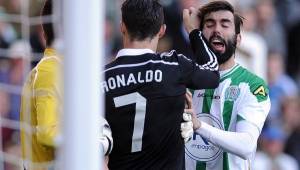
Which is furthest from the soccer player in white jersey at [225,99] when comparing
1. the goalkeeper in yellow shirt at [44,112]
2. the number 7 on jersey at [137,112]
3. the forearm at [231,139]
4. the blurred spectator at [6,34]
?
the blurred spectator at [6,34]

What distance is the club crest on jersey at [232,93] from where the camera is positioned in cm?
569

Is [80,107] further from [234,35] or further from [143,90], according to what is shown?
[234,35]

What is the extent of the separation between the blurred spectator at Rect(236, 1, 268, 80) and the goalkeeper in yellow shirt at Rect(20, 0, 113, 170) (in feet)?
16.3

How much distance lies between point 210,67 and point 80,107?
1.48 metres

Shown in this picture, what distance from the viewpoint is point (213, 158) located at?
5.73 metres

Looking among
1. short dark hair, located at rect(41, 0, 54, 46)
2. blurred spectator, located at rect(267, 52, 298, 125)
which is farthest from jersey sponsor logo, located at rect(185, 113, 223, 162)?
blurred spectator, located at rect(267, 52, 298, 125)

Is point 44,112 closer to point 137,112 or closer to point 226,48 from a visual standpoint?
point 137,112

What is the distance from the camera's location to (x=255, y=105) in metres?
5.59

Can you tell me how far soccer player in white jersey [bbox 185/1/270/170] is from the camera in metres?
5.62

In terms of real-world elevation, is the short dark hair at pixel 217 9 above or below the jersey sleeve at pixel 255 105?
above

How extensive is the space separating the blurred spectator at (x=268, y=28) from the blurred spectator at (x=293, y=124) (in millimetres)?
900

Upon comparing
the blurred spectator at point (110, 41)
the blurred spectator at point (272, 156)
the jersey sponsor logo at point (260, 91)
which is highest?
the jersey sponsor logo at point (260, 91)

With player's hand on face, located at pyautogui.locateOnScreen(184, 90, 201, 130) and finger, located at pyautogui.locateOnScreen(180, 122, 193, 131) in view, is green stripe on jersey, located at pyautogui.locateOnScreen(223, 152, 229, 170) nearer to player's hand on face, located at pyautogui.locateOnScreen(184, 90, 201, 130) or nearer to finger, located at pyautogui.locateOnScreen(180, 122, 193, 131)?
player's hand on face, located at pyautogui.locateOnScreen(184, 90, 201, 130)

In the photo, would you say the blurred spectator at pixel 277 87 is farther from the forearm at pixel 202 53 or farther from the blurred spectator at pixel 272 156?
the forearm at pixel 202 53
